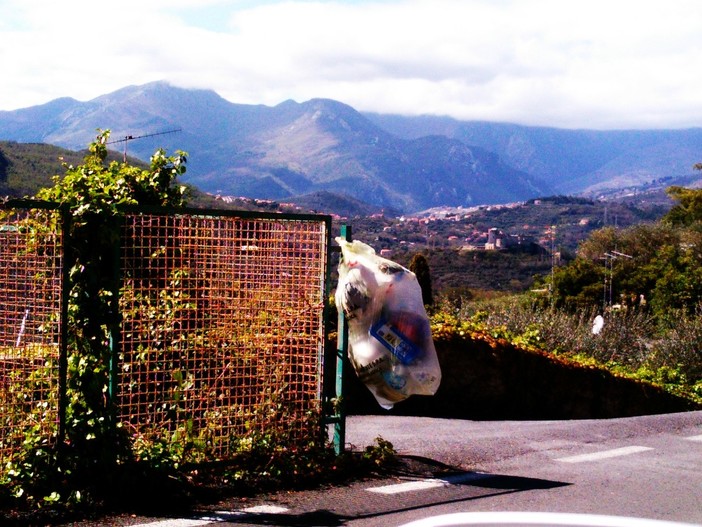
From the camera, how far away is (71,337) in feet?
22.0

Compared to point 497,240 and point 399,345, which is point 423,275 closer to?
point 399,345

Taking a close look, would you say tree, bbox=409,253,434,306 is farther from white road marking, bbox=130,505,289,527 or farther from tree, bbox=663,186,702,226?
tree, bbox=663,186,702,226

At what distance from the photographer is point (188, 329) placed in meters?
7.16

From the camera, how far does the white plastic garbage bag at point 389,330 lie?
299 inches

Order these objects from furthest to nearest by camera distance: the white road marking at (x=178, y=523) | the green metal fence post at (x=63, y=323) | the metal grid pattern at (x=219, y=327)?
the metal grid pattern at (x=219, y=327)
the green metal fence post at (x=63, y=323)
the white road marking at (x=178, y=523)

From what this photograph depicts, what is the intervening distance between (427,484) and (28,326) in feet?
10.5

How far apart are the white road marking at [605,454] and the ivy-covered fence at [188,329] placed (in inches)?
96.7

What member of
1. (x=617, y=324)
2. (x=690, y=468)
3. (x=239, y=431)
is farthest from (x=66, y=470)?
(x=617, y=324)

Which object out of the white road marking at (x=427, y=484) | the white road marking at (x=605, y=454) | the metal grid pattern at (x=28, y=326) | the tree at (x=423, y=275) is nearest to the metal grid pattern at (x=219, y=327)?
the metal grid pattern at (x=28, y=326)

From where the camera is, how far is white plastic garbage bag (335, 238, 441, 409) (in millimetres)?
7586

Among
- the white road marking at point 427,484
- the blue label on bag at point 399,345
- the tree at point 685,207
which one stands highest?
the tree at point 685,207

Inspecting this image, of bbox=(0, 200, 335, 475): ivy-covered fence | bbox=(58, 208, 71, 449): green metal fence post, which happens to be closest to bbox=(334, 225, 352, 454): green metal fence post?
bbox=(0, 200, 335, 475): ivy-covered fence

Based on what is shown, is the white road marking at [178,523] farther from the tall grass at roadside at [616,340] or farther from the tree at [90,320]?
the tall grass at roadside at [616,340]

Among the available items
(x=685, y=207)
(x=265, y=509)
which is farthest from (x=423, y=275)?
(x=685, y=207)
